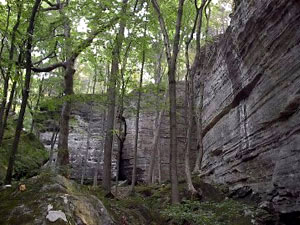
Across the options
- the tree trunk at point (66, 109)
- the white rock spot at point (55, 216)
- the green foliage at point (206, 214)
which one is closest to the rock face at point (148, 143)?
the tree trunk at point (66, 109)

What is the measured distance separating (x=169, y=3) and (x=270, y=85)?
355 inches

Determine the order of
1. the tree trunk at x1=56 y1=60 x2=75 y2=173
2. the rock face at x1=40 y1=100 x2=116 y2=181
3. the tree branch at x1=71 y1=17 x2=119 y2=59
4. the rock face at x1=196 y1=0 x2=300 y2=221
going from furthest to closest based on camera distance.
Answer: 1. the rock face at x1=40 y1=100 x2=116 y2=181
2. the tree branch at x1=71 y1=17 x2=119 y2=59
3. the tree trunk at x1=56 y1=60 x2=75 y2=173
4. the rock face at x1=196 y1=0 x2=300 y2=221

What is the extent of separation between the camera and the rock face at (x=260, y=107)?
761cm

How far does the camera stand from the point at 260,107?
9.80 m

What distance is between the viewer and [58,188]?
4191mm

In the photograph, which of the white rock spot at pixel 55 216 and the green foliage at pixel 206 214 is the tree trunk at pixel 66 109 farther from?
the white rock spot at pixel 55 216

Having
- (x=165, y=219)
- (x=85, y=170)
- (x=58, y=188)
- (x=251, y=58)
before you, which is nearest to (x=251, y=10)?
(x=251, y=58)

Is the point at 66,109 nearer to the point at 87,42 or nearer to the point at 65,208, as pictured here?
Result: the point at 87,42

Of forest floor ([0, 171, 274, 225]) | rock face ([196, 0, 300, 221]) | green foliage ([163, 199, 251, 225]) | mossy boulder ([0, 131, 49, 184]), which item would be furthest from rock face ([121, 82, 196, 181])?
forest floor ([0, 171, 274, 225])

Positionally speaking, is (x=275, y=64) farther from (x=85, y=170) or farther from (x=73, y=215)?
(x=85, y=170)

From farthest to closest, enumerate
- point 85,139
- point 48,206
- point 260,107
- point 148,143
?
point 85,139 → point 148,143 → point 260,107 → point 48,206

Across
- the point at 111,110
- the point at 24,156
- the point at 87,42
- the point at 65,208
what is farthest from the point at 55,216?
the point at 24,156

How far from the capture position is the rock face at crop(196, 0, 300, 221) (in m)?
7.61

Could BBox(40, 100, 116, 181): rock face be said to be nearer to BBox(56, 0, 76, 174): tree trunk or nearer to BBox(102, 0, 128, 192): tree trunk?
BBox(102, 0, 128, 192): tree trunk
